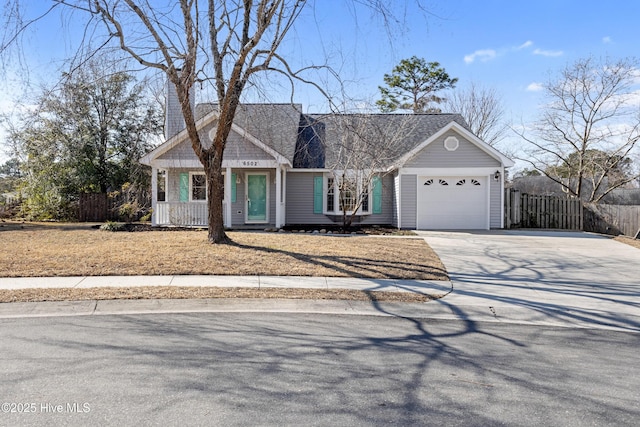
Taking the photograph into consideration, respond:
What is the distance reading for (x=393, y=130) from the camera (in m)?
20.8

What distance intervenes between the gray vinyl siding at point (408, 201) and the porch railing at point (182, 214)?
7.21 meters

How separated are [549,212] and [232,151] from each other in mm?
14188

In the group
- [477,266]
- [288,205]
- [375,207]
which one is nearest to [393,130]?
[375,207]

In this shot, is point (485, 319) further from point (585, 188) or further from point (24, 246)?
point (585, 188)

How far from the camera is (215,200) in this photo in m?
11.6

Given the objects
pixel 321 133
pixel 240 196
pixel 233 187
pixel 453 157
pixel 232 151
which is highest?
pixel 321 133

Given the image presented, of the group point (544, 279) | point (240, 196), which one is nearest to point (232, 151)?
point (240, 196)

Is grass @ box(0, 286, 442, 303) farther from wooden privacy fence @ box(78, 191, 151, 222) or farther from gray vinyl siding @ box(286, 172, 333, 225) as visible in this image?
wooden privacy fence @ box(78, 191, 151, 222)

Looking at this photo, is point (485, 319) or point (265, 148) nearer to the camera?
point (485, 319)

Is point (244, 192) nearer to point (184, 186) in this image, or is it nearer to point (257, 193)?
point (257, 193)

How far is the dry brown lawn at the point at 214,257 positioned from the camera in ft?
30.4

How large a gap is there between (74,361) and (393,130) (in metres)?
18.0

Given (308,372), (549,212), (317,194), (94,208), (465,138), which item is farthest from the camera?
(94,208)

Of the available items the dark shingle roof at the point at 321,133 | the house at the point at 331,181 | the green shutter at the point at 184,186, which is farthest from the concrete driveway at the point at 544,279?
the green shutter at the point at 184,186
